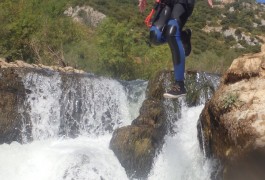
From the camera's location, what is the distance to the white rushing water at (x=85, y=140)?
1227cm

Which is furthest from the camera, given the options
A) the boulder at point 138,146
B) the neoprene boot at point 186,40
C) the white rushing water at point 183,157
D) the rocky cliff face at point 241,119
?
the boulder at point 138,146

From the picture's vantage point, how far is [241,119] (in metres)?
7.85

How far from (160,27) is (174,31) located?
0.61 feet

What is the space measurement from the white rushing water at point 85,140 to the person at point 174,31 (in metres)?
6.37

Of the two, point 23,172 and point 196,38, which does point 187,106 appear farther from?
point 196,38

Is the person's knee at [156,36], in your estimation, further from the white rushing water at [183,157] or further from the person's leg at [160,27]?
the white rushing water at [183,157]

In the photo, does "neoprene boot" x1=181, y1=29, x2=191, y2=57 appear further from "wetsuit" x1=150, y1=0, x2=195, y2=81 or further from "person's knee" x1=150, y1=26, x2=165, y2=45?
"person's knee" x1=150, y1=26, x2=165, y2=45

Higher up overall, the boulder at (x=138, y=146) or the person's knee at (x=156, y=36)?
the person's knee at (x=156, y=36)

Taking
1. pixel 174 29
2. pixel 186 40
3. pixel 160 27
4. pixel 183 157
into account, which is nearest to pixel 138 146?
pixel 183 157

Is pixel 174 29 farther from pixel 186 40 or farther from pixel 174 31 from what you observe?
pixel 186 40

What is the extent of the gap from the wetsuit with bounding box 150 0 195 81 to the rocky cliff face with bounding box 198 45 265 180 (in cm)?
327

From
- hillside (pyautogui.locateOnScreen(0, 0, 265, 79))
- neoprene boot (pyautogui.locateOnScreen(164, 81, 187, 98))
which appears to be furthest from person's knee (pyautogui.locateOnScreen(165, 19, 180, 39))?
hillside (pyautogui.locateOnScreen(0, 0, 265, 79))

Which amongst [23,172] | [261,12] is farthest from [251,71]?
[261,12]

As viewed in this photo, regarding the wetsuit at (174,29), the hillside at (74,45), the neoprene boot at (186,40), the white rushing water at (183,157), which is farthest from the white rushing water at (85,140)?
the hillside at (74,45)
